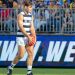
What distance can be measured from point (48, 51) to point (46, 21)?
107 centimetres

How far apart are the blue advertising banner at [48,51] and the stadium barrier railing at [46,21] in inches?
9.6

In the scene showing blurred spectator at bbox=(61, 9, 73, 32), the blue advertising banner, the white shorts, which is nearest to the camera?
the white shorts

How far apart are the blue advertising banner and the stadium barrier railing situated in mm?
244

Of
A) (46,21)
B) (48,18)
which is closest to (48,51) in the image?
(46,21)

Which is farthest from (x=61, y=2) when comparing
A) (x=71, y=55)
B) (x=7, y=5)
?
(x=71, y=55)

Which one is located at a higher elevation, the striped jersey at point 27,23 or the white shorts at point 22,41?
the striped jersey at point 27,23

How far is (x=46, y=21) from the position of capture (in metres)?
12.5

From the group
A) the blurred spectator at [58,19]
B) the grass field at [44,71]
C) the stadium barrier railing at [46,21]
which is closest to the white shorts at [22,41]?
the grass field at [44,71]

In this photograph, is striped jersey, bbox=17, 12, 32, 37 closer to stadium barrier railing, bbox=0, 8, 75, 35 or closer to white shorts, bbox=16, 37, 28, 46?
white shorts, bbox=16, 37, 28, 46

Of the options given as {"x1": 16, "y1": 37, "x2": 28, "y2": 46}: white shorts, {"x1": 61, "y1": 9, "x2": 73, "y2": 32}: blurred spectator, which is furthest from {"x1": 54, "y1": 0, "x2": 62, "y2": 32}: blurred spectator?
{"x1": 16, "y1": 37, "x2": 28, "y2": 46}: white shorts

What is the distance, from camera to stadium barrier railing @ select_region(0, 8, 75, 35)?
1246 centimetres

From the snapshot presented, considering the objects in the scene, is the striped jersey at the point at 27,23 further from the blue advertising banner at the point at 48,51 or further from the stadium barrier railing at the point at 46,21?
the blue advertising banner at the point at 48,51

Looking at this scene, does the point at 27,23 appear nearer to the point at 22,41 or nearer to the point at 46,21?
the point at 22,41

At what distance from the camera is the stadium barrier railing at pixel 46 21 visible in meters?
12.5
